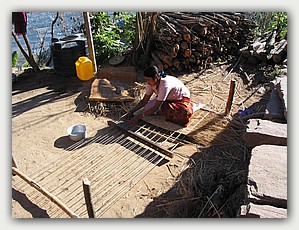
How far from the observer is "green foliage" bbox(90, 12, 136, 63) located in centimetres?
585

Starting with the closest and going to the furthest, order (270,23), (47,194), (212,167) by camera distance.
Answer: (47,194) < (212,167) < (270,23)

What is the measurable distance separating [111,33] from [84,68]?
1243 millimetres

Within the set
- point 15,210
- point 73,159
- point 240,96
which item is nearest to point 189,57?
point 240,96

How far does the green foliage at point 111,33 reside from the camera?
19.2 ft

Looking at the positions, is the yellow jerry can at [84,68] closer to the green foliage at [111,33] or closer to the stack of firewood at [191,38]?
the green foliage at [111,33]

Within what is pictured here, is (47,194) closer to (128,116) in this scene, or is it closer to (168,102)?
(128,116)

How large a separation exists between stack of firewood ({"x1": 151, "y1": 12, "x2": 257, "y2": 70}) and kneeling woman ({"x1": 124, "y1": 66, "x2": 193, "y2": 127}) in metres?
1.45

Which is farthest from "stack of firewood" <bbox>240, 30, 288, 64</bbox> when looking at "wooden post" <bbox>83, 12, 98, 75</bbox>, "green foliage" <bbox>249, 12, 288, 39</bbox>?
"wooden post" <bbox>83, 12, 98, 75</bbox>

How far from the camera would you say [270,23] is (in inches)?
266

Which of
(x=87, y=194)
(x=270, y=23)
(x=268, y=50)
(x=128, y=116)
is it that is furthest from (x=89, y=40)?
(x=270, y=23)

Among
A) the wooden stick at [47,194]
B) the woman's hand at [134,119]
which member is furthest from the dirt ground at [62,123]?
the woman's hand at [134,119]

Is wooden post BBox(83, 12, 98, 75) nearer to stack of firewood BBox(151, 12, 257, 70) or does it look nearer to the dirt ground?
the dirt ground

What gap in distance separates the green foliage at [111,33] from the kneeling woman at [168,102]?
211 cm
